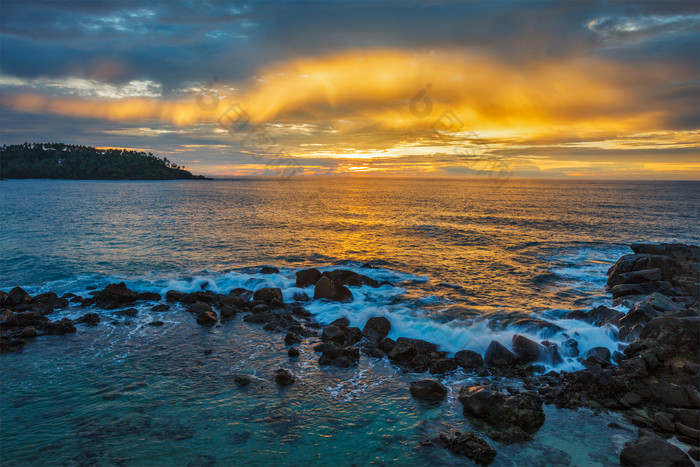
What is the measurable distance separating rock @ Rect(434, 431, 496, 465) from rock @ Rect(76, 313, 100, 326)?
19.8m

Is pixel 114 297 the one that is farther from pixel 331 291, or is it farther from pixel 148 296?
pixel 331 291

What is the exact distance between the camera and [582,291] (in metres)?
27.4

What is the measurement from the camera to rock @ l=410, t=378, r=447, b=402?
1406cm

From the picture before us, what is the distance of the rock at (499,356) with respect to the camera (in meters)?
16.7

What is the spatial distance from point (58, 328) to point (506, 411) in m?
22.2

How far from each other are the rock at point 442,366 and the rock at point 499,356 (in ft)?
5.45

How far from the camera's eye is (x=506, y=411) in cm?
1255

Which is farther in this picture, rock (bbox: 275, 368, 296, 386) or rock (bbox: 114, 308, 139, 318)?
rock (bbox: 114, 308, 139, 318)

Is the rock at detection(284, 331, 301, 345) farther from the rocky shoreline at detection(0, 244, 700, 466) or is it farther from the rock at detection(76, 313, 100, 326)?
the rock at detection(76, 313, 100, 326)

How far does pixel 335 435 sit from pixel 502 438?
17.9 feet

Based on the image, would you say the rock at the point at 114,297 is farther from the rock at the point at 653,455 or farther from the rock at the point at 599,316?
the rock at the point at 599,316

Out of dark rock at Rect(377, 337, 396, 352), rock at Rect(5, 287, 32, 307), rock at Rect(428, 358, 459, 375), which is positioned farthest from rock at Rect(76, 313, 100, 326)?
rock at Rect(428, 358, 459, 375)

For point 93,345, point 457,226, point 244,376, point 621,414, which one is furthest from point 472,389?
point 457,226

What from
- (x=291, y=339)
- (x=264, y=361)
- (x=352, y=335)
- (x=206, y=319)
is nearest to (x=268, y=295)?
(x=206, y=319)
